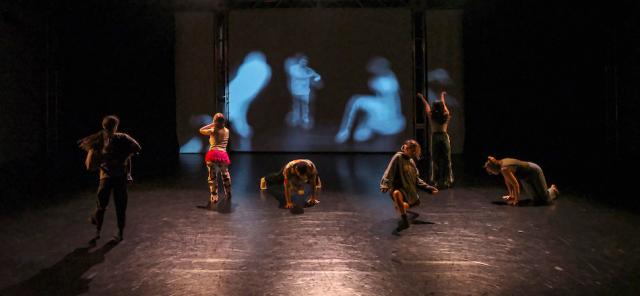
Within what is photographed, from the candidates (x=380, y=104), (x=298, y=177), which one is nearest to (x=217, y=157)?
(x=298, y=177)

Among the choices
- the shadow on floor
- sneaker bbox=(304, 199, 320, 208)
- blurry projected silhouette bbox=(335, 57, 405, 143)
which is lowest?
the shadow on floor

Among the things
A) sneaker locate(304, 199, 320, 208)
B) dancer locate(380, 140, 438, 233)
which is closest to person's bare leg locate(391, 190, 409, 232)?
dancer locate(380, 140, 438, 233)

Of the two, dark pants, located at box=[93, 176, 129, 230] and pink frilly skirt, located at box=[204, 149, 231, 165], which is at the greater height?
pink frilly skirt, located at box=[204, 149, 231, 165]

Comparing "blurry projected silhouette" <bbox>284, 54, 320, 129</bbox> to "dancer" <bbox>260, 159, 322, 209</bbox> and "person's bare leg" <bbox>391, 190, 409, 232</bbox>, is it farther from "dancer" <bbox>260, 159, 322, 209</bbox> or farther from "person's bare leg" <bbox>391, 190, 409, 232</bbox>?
"person's bare leg" <bbox>391, 190, 409, 232</bbox>

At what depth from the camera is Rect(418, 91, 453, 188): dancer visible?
595cm

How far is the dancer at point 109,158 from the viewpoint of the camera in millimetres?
3441

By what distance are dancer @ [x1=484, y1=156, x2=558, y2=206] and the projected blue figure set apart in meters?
7.20

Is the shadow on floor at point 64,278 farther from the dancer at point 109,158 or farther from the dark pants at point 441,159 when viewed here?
the dark pants at point 441,159

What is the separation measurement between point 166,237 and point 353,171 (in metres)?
4.53

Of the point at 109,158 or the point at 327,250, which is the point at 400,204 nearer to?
the point at 327,250

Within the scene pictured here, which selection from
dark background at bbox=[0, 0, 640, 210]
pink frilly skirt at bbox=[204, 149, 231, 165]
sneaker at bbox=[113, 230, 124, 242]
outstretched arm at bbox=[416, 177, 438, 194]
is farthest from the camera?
dark background at bbox=[0, 0, 640, 210]

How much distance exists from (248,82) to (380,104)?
126 inches

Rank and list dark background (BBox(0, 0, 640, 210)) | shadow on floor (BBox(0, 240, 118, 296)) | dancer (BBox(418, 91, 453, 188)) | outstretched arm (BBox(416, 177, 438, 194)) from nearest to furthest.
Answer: shadow on floor (BBox(0, 240, 118, 296))
outstretched arm (BBox(416, 177, 438, 194))
dancer (BBox(418, 91, 453, 188))
dark background (BBox(0, 0, 640, 210))

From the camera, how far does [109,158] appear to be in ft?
11.4
